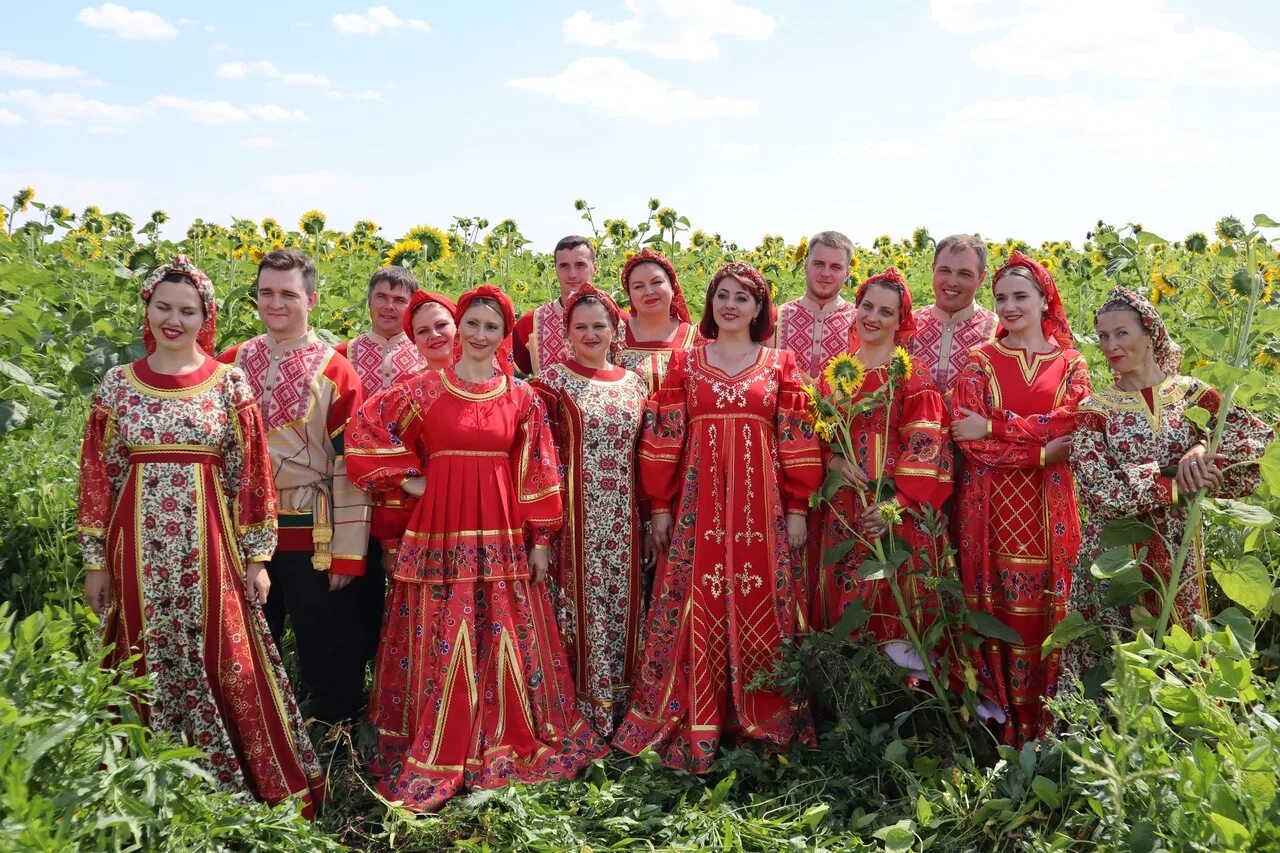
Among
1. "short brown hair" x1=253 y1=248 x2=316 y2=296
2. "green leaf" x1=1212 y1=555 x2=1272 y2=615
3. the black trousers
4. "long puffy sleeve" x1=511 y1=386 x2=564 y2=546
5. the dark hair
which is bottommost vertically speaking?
the black trousers

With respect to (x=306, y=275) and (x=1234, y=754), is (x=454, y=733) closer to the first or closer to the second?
(x=306, y=275)

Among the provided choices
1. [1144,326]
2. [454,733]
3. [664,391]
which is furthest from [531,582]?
[1144,326]

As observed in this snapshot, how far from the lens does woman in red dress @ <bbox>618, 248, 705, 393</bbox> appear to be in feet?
15.6

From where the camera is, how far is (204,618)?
3.72 meters

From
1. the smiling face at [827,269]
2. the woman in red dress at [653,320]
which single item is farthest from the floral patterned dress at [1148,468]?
the woman in red dress at [653,320]

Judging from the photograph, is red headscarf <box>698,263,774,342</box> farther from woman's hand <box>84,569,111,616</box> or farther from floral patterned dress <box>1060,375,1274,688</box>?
woman's hand <box>84,569,111,616</box>

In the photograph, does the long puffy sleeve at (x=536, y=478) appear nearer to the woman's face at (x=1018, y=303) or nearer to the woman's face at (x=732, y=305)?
the woman's face at (x=732, y=305)

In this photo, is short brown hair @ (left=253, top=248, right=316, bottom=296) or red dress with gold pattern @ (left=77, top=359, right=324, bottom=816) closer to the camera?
red dress with gold pattern @ (left=77, top=359, right=324, bottom=816)

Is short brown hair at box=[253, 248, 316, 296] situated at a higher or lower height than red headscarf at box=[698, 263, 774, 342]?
higher

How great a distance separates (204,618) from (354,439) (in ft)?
2.79

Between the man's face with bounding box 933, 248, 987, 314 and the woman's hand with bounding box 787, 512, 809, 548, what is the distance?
120 cm

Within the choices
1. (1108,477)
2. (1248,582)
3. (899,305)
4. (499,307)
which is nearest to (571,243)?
(499,307)

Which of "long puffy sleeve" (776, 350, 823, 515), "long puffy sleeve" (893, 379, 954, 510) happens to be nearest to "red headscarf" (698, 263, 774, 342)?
"long puffy sleeve" (776, 350, 823, 515)

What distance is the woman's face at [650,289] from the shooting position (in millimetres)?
4754
